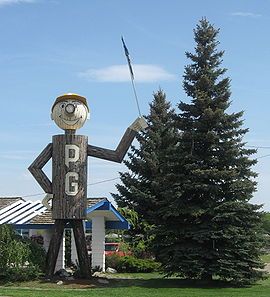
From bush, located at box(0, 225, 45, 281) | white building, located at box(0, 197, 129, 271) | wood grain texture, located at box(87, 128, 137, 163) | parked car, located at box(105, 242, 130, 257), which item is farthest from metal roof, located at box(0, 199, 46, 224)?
parked car, located at box(105, 242, 130, 257)

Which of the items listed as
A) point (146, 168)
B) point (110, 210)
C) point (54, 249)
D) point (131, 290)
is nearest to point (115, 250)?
point (146, 168)

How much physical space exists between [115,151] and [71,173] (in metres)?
1.64

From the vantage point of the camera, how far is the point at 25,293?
1611 centimetres

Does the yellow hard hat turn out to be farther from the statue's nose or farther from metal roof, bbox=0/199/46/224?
metal roof, bbox=0/199/46/224

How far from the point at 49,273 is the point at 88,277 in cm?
124

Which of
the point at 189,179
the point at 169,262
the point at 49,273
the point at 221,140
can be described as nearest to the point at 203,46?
the point at 221,140

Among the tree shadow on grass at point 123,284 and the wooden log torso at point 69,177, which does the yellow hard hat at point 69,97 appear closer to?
the wooden log torso at point 69,177

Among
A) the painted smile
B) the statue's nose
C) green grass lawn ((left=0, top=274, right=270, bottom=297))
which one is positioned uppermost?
the statue's nose

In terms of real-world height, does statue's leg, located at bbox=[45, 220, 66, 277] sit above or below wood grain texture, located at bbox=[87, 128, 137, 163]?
below

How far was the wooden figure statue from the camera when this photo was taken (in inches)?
763

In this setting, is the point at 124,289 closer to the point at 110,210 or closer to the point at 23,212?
the point at 110,210

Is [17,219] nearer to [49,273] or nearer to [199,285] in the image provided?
[49,273]

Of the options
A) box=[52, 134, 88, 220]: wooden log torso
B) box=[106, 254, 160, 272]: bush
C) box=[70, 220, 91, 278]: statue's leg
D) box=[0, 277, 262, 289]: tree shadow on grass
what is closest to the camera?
box=[0, 277, 262, 289]: tree shadow on grass

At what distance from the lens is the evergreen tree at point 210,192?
19828 mm
